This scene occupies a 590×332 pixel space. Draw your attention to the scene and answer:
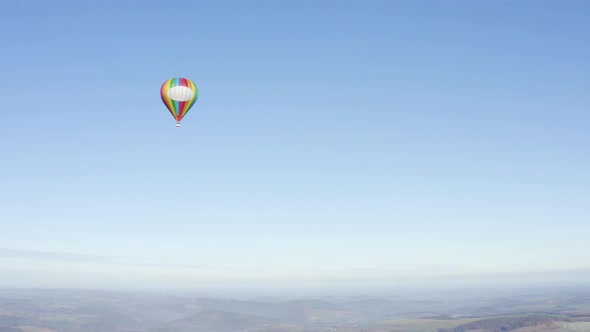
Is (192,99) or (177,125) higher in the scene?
(192,99)

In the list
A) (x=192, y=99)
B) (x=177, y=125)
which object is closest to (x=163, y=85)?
(x=192, y=99)

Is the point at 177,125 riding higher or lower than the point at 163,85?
lower

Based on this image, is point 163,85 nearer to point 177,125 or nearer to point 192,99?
point 192,99

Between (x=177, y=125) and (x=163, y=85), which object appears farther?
(x=163, y=85)

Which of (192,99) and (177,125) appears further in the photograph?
(192,99)
